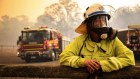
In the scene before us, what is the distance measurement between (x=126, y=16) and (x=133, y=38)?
3.53ft

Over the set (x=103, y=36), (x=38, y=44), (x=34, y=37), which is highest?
(x=103, y=36)

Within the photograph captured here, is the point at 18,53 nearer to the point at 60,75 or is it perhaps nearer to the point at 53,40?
the point at 53,40

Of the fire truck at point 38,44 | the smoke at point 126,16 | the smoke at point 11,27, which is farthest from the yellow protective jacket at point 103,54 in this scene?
the fire truck at point 38,44

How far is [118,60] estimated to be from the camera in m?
1.43

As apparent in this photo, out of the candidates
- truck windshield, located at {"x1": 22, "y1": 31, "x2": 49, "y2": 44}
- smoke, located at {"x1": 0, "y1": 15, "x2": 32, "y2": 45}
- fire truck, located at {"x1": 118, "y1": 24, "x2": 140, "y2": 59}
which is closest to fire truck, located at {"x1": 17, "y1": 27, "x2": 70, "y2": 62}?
truck windshield, located at {"x1": 22, "y1": 31, "x2": 49, "y2": 44}

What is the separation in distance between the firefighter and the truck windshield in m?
7.36

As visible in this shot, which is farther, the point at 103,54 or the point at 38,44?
the point at 38,44

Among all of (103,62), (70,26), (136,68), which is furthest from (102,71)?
(70,26)

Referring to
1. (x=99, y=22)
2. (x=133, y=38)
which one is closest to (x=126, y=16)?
(x=133, y=38)

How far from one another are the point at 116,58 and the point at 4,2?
7723 mm

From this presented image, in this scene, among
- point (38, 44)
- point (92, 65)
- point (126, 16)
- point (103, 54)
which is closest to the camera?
point (92, 65)

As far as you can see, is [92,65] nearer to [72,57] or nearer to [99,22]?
[72,57]

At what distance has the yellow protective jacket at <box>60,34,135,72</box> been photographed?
1416 millimetres

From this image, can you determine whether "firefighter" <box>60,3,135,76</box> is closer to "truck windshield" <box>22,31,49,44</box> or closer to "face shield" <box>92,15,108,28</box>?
"face shield" <box>92,15,108,28</box>
